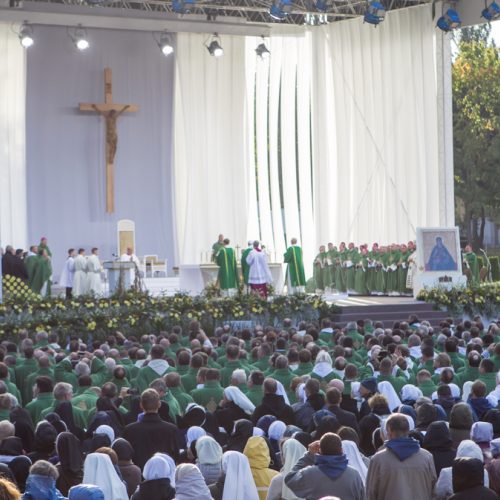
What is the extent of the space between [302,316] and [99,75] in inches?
397

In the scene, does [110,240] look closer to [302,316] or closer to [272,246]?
[272,246]

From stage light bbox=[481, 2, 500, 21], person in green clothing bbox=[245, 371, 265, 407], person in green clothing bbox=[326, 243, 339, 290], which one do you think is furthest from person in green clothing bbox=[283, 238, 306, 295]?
person in green clothing bbox=[245, 371, 265, 407]

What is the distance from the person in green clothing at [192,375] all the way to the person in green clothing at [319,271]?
16.4 metres

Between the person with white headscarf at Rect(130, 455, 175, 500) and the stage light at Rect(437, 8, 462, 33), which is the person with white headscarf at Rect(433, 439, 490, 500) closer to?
the person with white headscarf at Rect(130, 455, 175, 500)

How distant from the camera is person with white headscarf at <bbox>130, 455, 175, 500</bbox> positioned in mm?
6211

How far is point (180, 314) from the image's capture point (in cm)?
2006

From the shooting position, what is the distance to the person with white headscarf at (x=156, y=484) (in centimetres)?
621

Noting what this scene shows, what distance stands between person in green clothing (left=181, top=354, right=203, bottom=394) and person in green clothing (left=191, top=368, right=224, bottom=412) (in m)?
1.01

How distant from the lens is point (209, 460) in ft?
22.9

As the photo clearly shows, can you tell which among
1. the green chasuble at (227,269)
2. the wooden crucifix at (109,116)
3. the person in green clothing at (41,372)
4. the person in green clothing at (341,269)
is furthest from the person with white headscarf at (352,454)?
the wooden crucifix at (109,116)

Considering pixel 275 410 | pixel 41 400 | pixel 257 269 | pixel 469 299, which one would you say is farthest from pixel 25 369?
pixel 257 269

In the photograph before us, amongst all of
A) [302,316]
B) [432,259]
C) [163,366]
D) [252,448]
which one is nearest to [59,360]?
[163,366]

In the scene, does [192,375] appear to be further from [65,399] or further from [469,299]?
[469,299]

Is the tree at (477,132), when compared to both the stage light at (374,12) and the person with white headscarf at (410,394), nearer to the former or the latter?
the stage light at (374,12)
